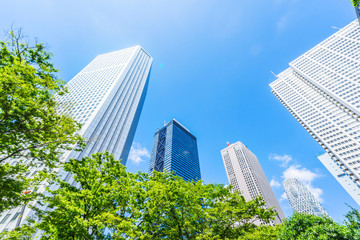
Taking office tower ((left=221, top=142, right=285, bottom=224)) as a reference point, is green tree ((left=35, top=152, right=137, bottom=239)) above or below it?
below

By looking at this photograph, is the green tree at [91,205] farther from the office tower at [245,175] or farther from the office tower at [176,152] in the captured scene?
the office tower at [245,175]

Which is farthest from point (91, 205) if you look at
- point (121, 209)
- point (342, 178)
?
point (342, 178)

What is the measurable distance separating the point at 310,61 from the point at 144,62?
120070 mm

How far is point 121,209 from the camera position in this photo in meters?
10.6

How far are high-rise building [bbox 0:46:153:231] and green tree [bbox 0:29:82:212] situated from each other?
1627 inches

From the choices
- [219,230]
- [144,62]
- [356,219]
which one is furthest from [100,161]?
[144,62]

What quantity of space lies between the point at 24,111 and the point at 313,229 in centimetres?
1717

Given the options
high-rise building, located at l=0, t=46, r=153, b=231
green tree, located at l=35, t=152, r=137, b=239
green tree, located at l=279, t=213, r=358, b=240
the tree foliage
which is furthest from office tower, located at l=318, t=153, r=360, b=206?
green tree, located at l=35, t=152, r=137, b=239

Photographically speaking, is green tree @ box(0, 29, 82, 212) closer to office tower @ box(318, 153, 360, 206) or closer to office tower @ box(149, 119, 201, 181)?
office tower @ box(149, 119, 201, 181)

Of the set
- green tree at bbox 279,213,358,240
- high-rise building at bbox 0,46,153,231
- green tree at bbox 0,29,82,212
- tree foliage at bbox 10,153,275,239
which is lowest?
green tree at bbox 279,213,358,240

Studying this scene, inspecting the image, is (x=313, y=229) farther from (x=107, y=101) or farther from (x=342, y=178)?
(x=342, y=178)

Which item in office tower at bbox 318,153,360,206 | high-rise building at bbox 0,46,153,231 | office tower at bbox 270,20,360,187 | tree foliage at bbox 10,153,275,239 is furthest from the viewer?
office tower at bbox 318,153,360,206

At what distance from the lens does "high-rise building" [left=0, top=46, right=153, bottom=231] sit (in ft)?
194

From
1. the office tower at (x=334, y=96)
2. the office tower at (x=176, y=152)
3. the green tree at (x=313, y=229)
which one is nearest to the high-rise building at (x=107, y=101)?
the green tree at (x=313, y=229)
